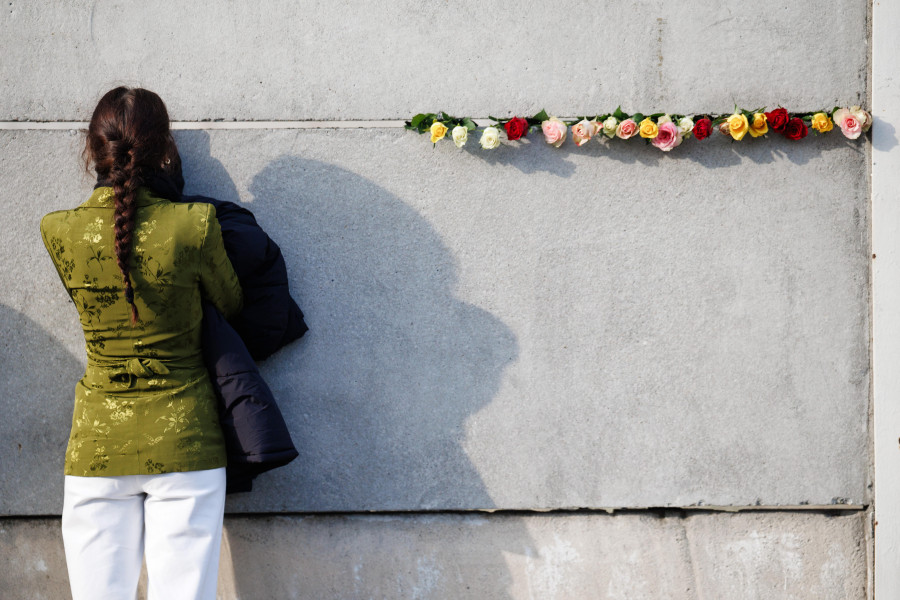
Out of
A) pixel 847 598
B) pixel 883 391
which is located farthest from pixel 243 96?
pixel 847 598

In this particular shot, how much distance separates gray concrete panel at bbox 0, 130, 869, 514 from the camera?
2.80 meters

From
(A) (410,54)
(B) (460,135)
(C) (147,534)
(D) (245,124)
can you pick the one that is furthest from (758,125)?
(C) (147,534)

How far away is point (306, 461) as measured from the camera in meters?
2.83

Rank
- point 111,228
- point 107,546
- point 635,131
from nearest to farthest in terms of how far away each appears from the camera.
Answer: point 111,228, point 107,546, point 635,131

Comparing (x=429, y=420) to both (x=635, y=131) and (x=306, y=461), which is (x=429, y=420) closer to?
(x=306, y=461)

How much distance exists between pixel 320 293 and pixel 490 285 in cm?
72

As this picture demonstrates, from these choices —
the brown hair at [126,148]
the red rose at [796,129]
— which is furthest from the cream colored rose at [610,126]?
the brown hair at [126,148]

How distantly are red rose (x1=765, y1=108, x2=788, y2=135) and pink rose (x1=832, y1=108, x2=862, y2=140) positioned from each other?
0.21 metres

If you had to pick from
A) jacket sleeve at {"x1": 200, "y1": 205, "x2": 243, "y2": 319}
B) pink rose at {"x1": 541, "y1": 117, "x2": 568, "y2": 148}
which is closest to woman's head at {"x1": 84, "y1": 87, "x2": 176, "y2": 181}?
jacket sleeve at {"x1": 200, "y1": 205, "x2": 243, "y2": 319}

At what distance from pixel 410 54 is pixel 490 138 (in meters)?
0.51

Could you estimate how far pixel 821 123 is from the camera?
2.71 m

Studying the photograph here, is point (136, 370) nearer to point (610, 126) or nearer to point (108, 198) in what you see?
point (108, 198)

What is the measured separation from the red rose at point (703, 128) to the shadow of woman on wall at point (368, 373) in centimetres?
112

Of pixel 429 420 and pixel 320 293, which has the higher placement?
pixel 320 293
